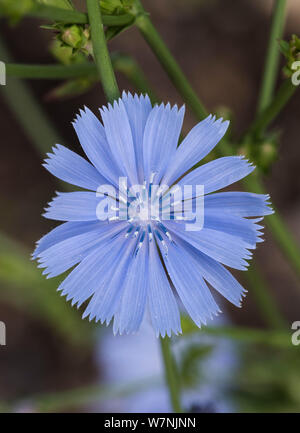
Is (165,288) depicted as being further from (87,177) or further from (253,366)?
(253,366)

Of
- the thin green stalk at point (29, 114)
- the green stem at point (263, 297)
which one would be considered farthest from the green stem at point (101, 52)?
the thin green stalk at point (29, 114)

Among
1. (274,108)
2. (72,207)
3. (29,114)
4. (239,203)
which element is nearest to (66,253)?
(72,207)

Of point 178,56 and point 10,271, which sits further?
point 178,56

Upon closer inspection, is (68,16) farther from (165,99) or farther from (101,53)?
(165,99)

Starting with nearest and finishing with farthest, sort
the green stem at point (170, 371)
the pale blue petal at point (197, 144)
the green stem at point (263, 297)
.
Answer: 1. the pale blue petal at point (197, 144)
2. the green stem at point (170, 371)
3. the green stem at point (263, 297)

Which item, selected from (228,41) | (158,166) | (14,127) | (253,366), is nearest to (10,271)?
(14,127)

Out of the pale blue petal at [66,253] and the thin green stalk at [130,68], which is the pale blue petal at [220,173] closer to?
the pale blue petal at [66,253]
